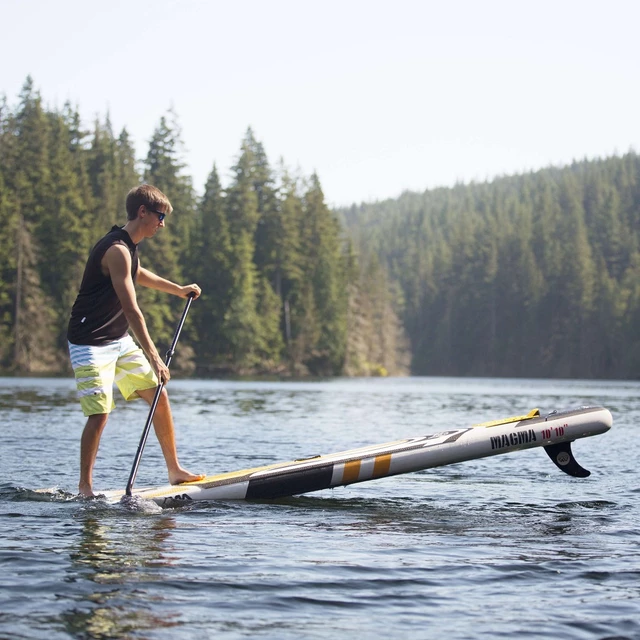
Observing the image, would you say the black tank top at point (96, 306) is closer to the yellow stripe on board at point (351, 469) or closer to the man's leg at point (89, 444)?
the man's leg at point (89, 444)

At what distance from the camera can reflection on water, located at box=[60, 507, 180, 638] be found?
4.39 m

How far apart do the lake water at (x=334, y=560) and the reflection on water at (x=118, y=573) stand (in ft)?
0.04

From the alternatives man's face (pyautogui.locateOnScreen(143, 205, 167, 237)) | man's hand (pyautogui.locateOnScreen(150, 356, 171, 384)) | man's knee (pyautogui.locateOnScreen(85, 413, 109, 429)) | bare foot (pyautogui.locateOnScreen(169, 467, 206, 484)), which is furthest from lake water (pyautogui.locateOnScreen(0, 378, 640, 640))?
man's face (pyautogui.locateOnScreen(143, 205, 167, 237))

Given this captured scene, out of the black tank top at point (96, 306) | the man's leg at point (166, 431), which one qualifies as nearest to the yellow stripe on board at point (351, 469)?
the man's leg at point (166, 431)

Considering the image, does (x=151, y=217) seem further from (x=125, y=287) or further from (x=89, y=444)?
(x=89, y=444)

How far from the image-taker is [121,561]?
18.4 feet

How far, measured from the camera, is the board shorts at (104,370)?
755cm

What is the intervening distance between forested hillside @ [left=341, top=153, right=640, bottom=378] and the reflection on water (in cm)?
9421

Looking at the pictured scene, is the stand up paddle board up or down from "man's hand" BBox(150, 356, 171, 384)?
down

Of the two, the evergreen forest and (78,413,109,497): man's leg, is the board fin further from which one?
the evergreen forest

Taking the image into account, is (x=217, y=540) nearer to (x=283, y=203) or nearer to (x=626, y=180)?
(x=283, y=203)

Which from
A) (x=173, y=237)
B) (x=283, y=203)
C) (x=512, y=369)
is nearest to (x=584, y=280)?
(x=512, y=369)

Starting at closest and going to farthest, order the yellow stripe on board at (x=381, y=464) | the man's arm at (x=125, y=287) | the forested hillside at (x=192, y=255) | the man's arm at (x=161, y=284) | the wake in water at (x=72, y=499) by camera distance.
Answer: the man's arm at (x=125, y=287)
the wake in water at (x=72, y=499)
the yellow stripe on board at (x=381, y=464)
the man's arm at (x=161, y=284)
the forested hillside at (x=192, y=255)

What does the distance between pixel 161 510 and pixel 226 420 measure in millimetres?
12153
